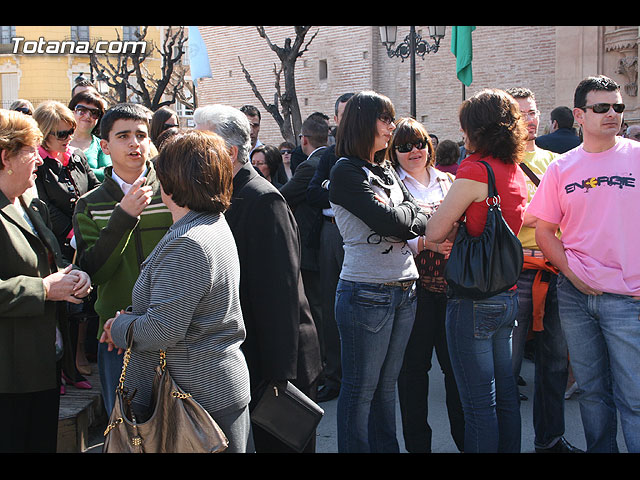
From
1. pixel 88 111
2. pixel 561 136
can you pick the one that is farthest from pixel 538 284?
pixel 88 111

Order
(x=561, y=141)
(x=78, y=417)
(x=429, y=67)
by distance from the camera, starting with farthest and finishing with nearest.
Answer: (x=429, y=67), (x=561, y=141), (x=78, y=417)

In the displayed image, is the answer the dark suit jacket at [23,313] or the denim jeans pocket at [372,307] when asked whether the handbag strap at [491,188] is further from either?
the dark suit jacket at [23,313]

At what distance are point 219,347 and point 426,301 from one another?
1.83 metres

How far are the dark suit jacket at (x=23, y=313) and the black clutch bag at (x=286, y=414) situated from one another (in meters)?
1.00

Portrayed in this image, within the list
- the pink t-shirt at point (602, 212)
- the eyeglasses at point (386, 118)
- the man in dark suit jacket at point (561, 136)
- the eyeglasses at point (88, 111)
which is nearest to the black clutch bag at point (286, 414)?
the eyeglasses at point (386, 118)

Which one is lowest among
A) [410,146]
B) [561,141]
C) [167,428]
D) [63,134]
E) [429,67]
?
[167,428]

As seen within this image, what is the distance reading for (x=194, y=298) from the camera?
2.50 m

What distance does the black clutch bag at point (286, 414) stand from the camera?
9.85 ft

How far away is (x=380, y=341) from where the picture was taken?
3.52m

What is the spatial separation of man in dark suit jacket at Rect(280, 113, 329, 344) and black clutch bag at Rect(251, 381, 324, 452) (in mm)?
2635

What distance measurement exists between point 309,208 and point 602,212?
9.18 ft

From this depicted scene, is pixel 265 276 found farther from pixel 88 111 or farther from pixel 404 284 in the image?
pixel 88 111

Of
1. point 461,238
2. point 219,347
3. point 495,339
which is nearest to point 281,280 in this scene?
point 219,347
